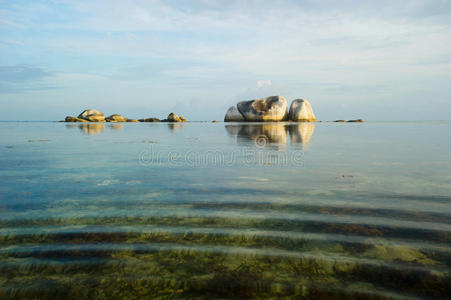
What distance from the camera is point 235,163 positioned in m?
7.99

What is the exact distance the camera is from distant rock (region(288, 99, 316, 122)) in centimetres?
7639

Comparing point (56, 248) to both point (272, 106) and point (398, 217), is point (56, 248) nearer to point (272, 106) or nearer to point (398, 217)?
point (398, 217)

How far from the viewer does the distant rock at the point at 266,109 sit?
7712 cm

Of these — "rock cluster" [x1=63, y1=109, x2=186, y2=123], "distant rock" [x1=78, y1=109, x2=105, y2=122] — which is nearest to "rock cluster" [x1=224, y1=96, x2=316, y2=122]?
"rock cluster" [x1=63, y1=109, x2=186, y2=123]

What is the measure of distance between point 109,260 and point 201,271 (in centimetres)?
87

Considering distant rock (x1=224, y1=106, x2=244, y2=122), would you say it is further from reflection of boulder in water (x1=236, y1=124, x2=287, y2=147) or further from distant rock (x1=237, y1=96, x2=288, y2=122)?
reflection of boulder in water (x1=236, y1=124, x2=287, y2=147)

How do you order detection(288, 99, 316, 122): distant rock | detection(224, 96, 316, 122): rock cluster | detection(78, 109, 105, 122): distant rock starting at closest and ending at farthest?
detection(78, 109, 105, 122): distant rock < detection(288, 99, 316, 122): distant rock < detection(224, 96, 316, 122): rock cluster

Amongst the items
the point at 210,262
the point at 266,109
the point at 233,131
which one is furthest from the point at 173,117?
the point at 210,262

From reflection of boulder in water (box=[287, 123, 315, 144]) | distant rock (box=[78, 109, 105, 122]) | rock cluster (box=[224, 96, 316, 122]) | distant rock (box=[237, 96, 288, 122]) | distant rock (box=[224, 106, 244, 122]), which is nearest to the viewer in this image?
reflection of boulder in water (box=[287, 123, 315, 144])

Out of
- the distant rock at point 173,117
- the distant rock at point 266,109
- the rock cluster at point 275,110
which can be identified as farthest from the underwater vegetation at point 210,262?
the distant rock at point 173,117

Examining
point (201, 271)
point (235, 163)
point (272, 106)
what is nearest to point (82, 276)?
point (201, 271)

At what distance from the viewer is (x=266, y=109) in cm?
7788

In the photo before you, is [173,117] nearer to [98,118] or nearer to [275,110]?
[98,118]

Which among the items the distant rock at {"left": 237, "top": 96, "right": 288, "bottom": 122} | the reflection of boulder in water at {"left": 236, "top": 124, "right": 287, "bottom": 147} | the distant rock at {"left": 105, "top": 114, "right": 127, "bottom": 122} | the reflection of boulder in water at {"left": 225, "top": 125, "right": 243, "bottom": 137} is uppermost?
the distant rock at {"left": 237, "top": 96, "right": 288, "bottom": 122}
